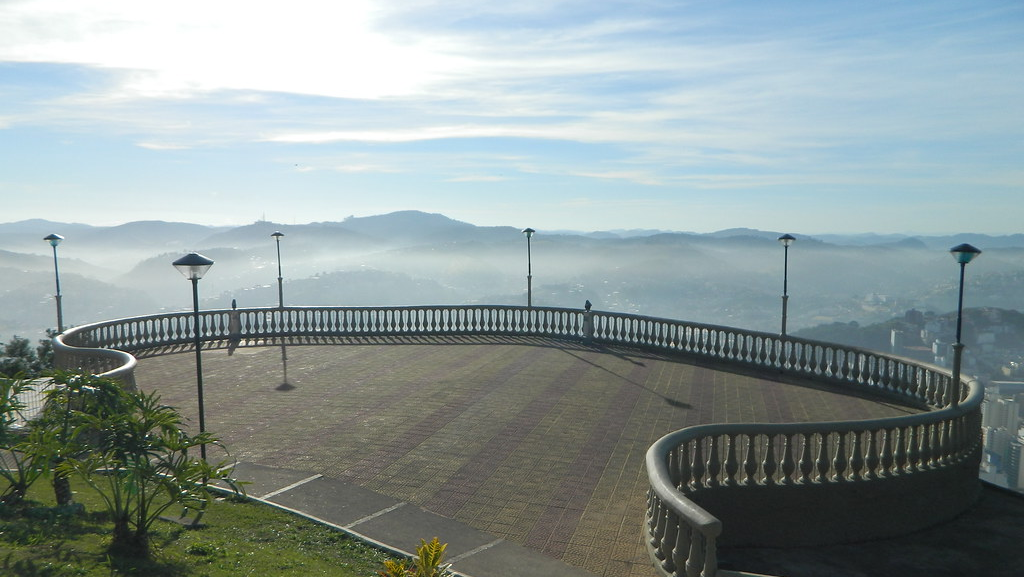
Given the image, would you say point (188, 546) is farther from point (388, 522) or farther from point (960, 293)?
point (960, 293)

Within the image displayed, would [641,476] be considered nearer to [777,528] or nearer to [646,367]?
[777,528]

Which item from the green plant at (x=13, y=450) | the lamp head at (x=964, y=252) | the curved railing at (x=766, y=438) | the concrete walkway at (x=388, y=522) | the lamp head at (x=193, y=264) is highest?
the lamp head at (x=964, y=252)

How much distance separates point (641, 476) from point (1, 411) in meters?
8.24

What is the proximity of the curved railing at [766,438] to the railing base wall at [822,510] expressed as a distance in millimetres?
33

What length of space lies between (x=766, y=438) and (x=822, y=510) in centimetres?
217

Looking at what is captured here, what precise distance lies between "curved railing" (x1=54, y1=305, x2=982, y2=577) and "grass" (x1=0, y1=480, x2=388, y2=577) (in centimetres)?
339

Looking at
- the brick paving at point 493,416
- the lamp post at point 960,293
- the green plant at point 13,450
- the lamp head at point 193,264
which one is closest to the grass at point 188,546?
the green plant at point 13,450

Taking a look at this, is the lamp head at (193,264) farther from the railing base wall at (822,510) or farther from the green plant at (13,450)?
the railing base wall at (822,510)

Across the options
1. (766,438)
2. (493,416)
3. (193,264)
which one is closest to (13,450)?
(193,264)

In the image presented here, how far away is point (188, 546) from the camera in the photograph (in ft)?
22.9

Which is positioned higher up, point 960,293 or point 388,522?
point 960,293

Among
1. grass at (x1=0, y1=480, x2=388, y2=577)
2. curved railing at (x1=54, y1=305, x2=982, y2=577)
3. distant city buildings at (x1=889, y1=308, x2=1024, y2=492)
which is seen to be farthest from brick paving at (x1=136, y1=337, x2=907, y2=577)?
distant city buildings at (x1=889, y1=308, x2=1024, y2=492)

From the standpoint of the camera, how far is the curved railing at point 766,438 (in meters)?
7.35

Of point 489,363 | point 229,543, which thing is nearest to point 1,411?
point 229,543
